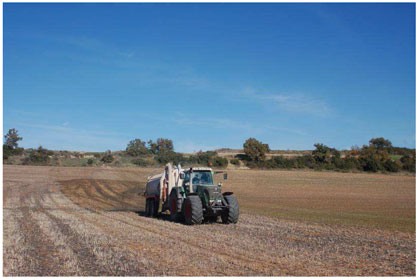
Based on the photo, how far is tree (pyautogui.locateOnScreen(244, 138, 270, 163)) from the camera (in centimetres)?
9494

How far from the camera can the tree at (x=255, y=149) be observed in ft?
311

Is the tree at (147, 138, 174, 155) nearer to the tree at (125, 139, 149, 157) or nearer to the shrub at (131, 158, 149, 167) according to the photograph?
the tree at (125, 139, 149, 157)

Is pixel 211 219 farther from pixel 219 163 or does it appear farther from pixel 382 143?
pixel 382 143

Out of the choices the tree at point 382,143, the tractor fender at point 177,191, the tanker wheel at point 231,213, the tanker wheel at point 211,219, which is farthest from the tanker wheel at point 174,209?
the tree at point 382,143

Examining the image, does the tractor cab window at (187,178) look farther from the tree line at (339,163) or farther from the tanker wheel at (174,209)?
the tree line at (339,163)

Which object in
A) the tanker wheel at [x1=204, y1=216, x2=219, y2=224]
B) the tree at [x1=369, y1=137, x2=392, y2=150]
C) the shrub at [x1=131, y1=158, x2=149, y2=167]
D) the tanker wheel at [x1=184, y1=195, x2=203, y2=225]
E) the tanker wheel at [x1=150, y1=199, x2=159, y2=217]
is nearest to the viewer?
the tanker wheel at [x1=184, y1=195, x2=203, y2=225]

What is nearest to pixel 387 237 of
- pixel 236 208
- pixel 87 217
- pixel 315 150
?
pixel 236 208

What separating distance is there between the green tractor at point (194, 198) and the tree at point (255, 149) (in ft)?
240

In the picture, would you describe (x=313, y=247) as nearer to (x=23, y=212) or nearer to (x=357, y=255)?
(x=357, y=255)

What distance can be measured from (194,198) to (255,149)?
78355 mm

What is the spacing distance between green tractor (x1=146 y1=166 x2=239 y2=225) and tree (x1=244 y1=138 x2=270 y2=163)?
2874 inches

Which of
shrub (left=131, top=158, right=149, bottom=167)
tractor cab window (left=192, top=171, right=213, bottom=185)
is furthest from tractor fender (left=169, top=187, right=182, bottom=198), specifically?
shrub (left=131, top=158, right=149, bottom=167)

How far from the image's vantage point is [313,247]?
1323 cm

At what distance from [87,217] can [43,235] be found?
6.28 metres
